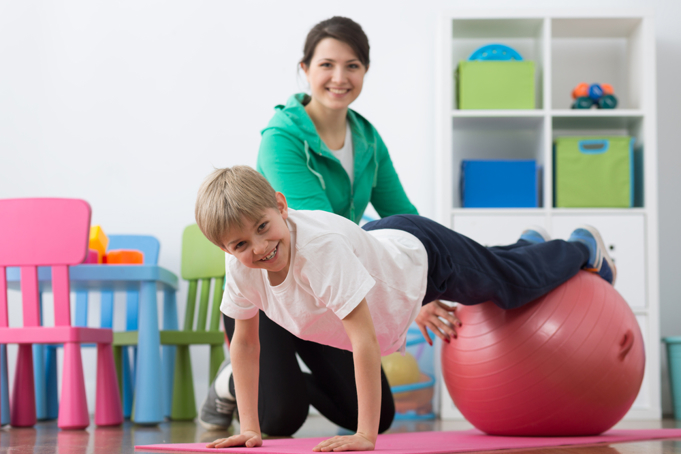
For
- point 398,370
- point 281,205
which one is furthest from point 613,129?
point 281,205

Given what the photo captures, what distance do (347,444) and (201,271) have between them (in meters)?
1.93

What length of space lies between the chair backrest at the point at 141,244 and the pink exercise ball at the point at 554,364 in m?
1.82

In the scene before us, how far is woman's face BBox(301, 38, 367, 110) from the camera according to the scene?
5.61ft

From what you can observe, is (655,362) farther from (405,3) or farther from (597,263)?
(405,3)

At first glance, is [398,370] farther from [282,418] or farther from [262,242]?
[262,242]

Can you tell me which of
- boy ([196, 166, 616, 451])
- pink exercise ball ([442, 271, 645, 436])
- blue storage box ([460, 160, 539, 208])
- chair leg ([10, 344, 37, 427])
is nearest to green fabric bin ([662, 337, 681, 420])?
blue storage box ([460, 160, 539, 208])

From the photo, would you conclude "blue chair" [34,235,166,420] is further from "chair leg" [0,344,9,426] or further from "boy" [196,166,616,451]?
"boy" [196,166,616,451]

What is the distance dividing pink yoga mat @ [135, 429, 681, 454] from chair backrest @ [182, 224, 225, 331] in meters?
1.42

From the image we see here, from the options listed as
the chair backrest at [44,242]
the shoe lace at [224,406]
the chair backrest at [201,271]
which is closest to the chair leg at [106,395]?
the chair backrest at [44,242]

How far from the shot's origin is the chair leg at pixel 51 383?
261 cm

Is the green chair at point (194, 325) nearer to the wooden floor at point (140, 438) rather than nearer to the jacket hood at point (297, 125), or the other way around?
the wooden floor at point (140, 438)

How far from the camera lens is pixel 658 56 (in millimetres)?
3154

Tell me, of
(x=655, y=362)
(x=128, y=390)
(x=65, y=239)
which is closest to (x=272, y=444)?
(x=65, y=239)

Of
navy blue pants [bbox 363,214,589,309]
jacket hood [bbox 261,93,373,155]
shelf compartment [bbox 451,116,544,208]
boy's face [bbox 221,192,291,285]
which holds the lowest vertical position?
navy blue pants [bbox 363,214,589,309]
